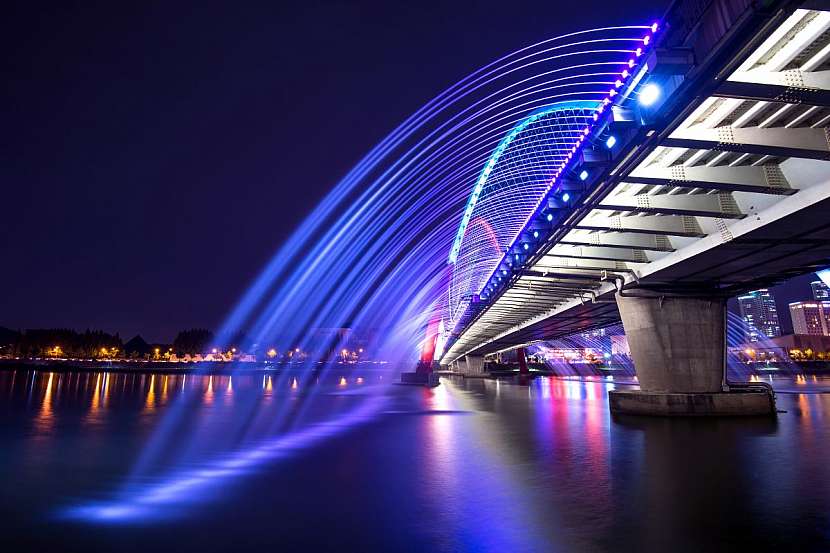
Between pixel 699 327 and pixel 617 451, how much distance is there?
15.0 m

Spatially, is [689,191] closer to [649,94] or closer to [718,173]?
[718,173]

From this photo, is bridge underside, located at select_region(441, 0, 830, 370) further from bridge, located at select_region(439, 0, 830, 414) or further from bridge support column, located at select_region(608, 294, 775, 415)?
bridge support column, located at select_region(608, 294, 775, 415)

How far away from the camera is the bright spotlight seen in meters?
11.7

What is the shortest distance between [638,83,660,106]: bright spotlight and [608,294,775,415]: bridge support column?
21068 mm

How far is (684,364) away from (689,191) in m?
13.8

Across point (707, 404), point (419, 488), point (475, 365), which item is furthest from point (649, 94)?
point (475, 365)

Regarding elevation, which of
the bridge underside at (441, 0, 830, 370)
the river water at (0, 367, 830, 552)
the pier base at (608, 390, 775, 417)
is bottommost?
the river water at (0, 367, 830, 552)

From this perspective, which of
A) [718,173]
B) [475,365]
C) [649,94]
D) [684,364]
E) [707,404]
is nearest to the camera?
[649,94]

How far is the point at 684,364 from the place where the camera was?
96.8 feet

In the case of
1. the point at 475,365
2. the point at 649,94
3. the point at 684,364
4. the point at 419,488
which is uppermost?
the point at 649,94

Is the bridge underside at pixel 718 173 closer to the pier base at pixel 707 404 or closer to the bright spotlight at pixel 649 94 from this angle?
the bright spotlight at pixel 649 94

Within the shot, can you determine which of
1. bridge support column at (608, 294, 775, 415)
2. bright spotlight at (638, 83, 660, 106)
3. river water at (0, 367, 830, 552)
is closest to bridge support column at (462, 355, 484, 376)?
bridge support column at (608, 294, 775, 415)

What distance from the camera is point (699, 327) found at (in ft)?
98.8

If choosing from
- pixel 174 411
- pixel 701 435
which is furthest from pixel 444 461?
pixel 174 411
